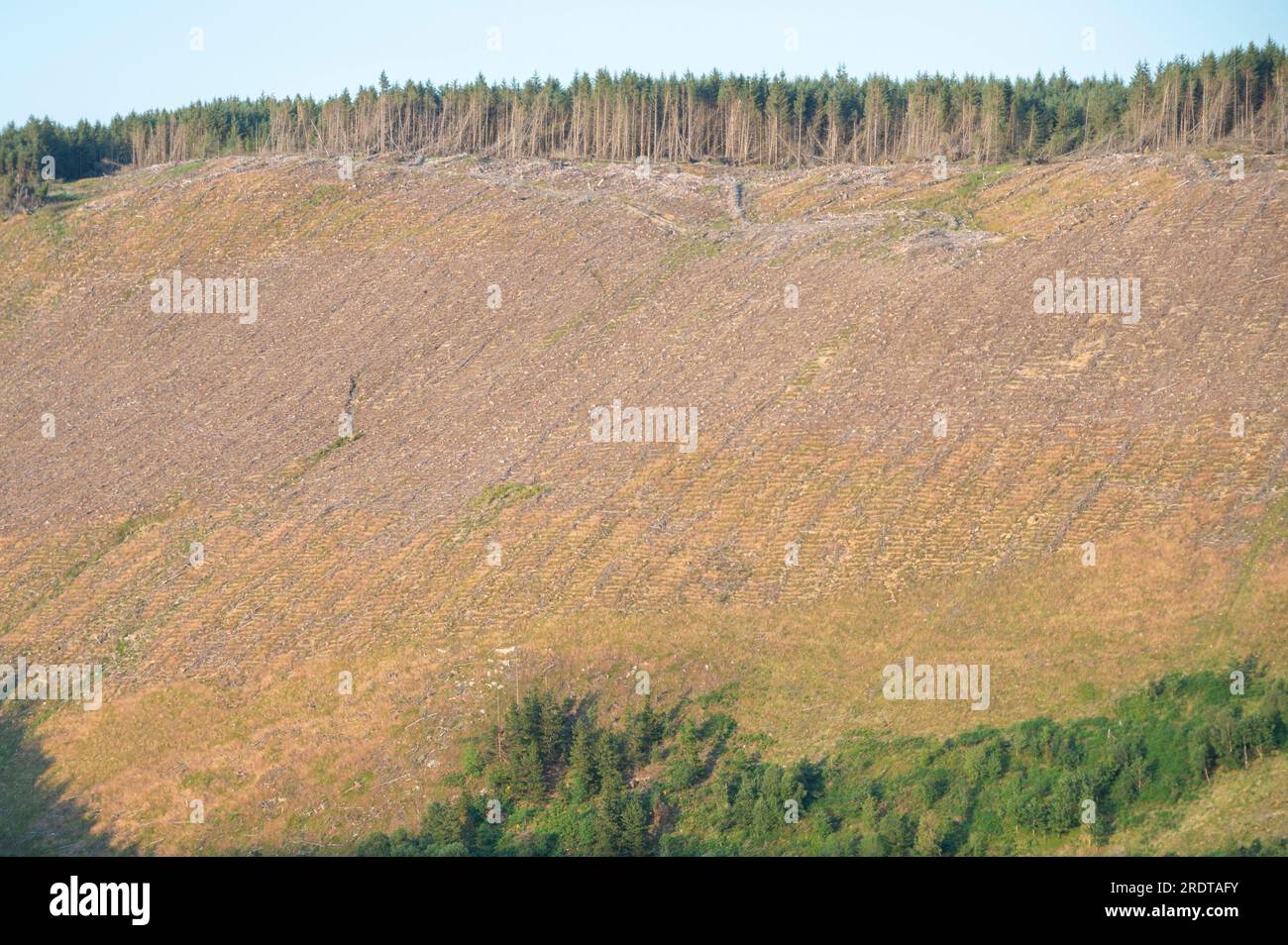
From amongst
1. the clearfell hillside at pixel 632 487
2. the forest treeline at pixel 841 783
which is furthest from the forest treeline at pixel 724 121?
the forest treeline at pixel 841 783

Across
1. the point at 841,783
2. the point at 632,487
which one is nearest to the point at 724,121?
the point at 632,487

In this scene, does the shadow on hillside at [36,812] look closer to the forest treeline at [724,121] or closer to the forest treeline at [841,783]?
the forest treeline at [841,783]

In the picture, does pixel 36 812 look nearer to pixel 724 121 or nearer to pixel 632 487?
pixel 632 487

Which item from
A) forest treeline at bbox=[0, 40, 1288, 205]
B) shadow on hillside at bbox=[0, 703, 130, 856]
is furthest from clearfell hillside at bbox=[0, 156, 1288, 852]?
forest treeline at bbox=[0, 40, 1288, 205]

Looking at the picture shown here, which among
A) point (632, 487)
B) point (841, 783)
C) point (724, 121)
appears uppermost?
point (724, 121)

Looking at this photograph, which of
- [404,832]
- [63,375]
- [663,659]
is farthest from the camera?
[63,375]

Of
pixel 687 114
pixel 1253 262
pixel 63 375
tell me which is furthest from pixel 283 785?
pixel 687 114

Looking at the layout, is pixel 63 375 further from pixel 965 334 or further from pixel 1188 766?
pixel 1188 766
